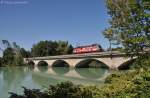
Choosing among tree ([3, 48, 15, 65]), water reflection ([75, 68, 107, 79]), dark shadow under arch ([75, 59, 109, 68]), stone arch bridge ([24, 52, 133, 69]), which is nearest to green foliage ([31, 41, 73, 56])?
tree ([3, 48, 15, 65])

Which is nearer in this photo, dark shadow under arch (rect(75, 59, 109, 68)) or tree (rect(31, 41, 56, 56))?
dark shadow under arch (rect(75, 59, 109, 68))

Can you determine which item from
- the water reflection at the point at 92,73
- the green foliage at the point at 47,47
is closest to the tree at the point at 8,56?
the green foliage at the point at 47,47

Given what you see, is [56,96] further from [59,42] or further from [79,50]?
[59,42]

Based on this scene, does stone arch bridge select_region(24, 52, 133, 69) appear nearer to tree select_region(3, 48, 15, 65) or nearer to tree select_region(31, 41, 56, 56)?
tree select_region(3, 48, 15, 65)

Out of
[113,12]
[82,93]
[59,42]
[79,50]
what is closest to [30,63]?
[59,42]

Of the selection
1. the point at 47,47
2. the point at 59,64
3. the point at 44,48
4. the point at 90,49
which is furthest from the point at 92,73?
the point at 44,48

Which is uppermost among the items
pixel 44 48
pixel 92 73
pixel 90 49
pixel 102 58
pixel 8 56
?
pixel 44 48

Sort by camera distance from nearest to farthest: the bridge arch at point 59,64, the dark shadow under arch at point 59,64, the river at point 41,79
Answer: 1. the river at point 41,79
2. the bridge arch at point 59,64
3. the dark shadow under arch at point 59,64

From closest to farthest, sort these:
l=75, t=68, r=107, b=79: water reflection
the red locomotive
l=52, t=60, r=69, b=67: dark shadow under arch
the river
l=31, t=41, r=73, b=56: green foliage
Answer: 1. the river
2. l=75, t=68, r=107, b=79: water reflection
3. the red locomotive
4. l=52, t=60, r=69, b=67: dark shadow under arch
5. l=31, t=41, r=73, b=56: green foliage

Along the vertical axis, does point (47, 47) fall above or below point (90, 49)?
above

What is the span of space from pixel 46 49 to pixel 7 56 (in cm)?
1443

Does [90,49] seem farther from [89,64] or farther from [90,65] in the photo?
[90,65]

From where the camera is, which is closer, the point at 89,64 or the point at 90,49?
the point at 90,49

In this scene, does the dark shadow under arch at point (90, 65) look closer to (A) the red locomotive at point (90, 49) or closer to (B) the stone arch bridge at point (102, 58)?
(B) the stone arch bridge at point (102, 58)
